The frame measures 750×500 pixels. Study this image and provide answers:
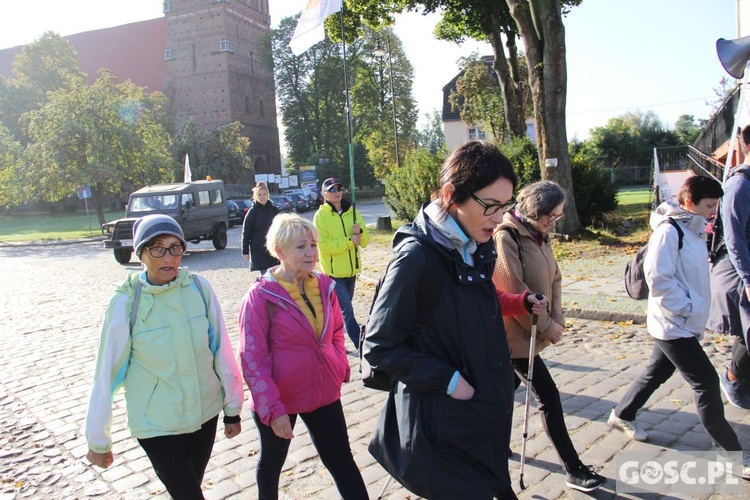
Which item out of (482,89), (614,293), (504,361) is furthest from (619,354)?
(482,89)

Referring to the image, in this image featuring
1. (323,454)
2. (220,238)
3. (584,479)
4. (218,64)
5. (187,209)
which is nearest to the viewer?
(323,454)

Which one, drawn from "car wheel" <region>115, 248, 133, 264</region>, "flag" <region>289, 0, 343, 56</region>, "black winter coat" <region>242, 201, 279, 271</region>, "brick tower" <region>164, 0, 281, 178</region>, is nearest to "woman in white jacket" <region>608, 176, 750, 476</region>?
"black winter coat" <region>242, 201, 279, 271</region>

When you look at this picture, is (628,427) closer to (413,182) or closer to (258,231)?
(258,231)

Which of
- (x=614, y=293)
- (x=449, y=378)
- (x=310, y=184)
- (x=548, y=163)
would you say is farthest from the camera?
(x=310, y=184)

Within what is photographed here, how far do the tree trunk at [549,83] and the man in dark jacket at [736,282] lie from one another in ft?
31.5

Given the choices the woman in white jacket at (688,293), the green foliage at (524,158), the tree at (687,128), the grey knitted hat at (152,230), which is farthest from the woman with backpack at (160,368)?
the tree at (687,128)

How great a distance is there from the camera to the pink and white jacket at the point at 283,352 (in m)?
2.99

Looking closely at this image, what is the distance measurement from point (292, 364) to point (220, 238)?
1871 centimetres

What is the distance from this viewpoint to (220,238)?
21109 mm

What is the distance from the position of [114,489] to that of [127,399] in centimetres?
144

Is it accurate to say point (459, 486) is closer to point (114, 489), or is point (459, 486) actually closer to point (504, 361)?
point (504, 361)

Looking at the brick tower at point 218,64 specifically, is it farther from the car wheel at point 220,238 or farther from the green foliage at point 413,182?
the green foliage at point 413,182

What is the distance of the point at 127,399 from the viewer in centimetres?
286

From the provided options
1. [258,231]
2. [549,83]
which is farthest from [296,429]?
[549,83]
